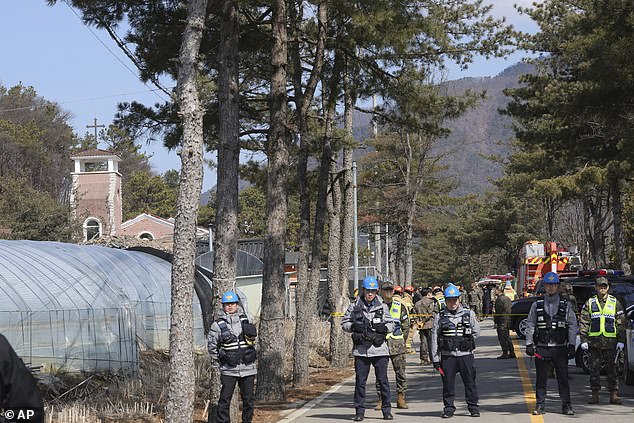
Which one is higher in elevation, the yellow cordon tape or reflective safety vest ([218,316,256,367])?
reflective safety vest ([218,316,256,367])

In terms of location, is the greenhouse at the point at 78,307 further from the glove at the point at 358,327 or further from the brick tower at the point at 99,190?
the brick tower at the point at 99,190

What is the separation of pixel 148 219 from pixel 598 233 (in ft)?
116

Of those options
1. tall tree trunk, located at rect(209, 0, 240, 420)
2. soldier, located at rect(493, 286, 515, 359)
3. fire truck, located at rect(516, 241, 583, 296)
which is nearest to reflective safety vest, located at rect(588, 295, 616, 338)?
tall tree trunk, located at rect(209, 0, 240, 420)

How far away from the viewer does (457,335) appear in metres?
13.3

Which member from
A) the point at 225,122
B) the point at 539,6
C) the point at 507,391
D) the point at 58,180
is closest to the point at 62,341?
the point at 225,122

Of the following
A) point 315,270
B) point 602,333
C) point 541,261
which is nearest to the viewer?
point 602,333

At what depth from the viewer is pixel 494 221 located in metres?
76.3

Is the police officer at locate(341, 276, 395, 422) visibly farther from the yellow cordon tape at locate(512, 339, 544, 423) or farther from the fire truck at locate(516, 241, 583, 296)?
the fire truck at locate(516, 241, 583, 296)

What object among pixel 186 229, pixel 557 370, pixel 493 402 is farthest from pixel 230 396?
pixel 493 402

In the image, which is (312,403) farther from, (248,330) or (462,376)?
(248,330)

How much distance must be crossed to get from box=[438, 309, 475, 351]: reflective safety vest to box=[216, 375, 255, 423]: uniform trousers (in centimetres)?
317

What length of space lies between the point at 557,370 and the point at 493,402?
1.87 m

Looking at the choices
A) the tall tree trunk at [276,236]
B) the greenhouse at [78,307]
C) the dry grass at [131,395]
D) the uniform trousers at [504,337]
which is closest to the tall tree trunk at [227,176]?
the dry grass at [131,395]

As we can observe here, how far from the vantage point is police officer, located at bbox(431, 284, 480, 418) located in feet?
43.5
